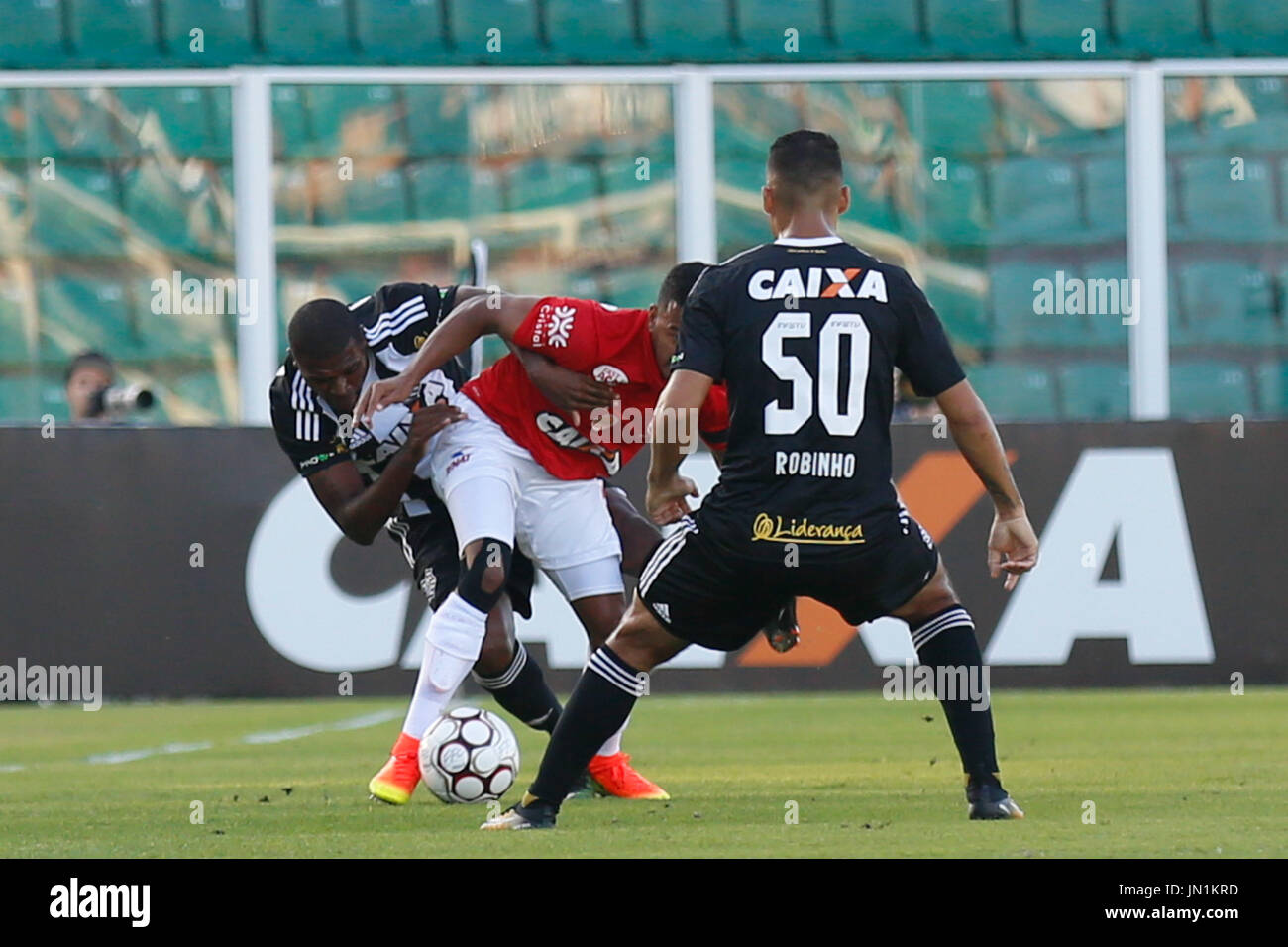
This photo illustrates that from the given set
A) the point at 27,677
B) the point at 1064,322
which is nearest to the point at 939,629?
the point at 27,677

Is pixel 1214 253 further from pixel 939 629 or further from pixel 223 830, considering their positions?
pixel 223 830

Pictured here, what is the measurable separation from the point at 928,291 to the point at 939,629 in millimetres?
7825

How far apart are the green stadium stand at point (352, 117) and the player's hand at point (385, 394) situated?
6553 mm

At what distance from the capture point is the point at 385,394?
22.2 ft

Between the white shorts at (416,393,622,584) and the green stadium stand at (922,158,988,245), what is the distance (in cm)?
667

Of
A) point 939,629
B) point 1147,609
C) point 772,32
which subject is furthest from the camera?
point 772,32

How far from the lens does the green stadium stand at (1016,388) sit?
1379cm

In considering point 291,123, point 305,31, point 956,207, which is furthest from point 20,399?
point 956,207

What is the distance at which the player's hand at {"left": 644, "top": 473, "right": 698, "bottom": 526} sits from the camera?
6.14 metres

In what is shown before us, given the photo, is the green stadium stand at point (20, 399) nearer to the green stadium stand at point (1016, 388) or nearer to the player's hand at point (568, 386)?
the green stadium stand at point (1016, 388)

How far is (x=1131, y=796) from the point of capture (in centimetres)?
707

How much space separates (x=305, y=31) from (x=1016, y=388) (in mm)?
5350

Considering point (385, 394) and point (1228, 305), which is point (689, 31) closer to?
point (1228, 305)

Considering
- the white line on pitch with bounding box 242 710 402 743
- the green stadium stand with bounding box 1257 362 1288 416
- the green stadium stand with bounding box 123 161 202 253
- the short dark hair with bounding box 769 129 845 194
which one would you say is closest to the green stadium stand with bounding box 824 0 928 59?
the green stadium stand with bounding box 1257 362 1288 416
